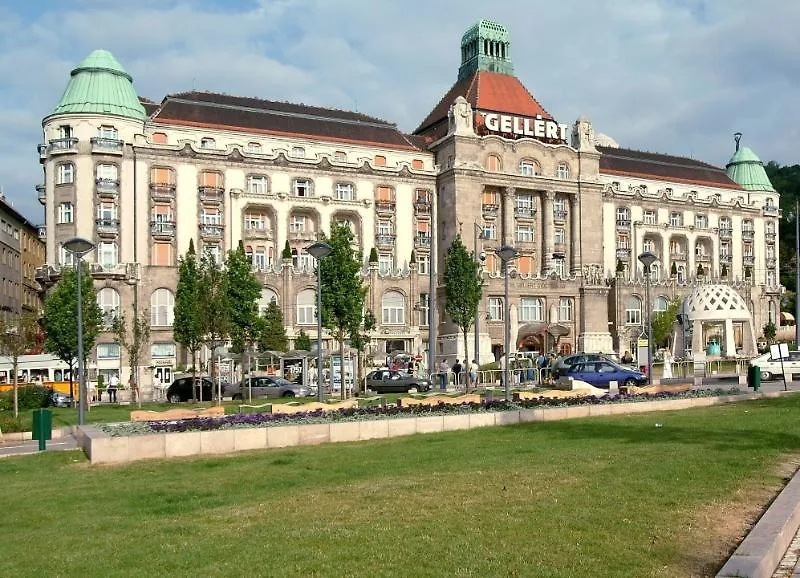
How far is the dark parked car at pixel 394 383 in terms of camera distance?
5012 cm

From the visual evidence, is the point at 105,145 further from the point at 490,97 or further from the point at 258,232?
the point at 490,97

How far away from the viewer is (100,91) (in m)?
68.7

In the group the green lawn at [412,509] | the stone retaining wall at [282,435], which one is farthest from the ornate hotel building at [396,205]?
the green lawn at [412,509]

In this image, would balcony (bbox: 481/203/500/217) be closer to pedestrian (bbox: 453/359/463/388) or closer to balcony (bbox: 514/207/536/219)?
balcony (bbox: 514/207/536/219)

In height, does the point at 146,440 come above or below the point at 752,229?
below

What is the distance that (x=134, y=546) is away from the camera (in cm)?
1020

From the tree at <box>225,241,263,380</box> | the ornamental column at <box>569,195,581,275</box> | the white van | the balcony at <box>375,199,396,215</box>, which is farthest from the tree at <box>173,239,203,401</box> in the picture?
the ornamental column at <box>569,195,581,275</box>

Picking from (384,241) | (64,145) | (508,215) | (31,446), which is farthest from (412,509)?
(508,215)

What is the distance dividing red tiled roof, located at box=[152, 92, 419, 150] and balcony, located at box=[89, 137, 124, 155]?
14.9 ft

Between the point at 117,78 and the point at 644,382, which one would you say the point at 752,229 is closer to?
the point at 644,382

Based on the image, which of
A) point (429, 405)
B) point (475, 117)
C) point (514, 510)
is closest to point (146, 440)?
point (429, 405)

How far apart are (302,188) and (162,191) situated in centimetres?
1206

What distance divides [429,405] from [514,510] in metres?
15.7

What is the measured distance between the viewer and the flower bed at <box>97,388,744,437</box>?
2164cm
